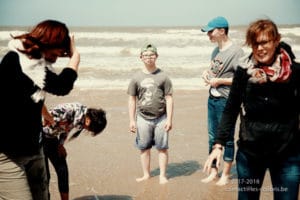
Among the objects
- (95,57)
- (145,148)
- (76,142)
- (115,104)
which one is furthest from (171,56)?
(145,148)

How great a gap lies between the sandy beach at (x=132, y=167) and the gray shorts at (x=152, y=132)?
18.9 inches

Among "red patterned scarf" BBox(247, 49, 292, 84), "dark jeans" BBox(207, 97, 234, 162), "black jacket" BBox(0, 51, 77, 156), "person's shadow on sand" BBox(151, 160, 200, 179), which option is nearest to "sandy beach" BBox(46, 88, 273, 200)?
"person's shadow on sand" BBox(151, 160, 200, 179)

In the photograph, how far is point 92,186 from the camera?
4938 mm

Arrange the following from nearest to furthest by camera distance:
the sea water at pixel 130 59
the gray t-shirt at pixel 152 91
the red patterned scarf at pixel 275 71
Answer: the red patterned scarf at pixel 275 71
the gray t-shirt at pixel 152 91
the sea water at pixel 130 59

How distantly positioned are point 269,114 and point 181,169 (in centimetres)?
304

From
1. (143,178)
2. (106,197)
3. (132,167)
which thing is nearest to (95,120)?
(106,197)

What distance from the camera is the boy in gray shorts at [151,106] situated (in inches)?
196

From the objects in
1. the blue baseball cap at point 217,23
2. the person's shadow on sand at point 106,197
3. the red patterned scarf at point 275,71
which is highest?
the blue baseball cap at point 217,23

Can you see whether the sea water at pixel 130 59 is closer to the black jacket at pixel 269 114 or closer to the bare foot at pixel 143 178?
the bare foot at pixel 143 178

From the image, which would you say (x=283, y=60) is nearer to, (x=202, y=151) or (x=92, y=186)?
(x=92, y=186)

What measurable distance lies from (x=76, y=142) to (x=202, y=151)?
6.77 ft

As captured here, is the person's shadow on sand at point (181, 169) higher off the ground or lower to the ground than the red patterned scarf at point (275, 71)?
lower

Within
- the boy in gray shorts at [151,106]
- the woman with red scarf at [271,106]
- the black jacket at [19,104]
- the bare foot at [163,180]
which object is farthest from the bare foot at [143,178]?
the black jacket at [19,104]

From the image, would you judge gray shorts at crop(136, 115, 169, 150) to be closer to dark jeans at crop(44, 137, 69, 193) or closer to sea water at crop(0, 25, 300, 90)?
dark jeans at crop(44, 137, 69, 193)
